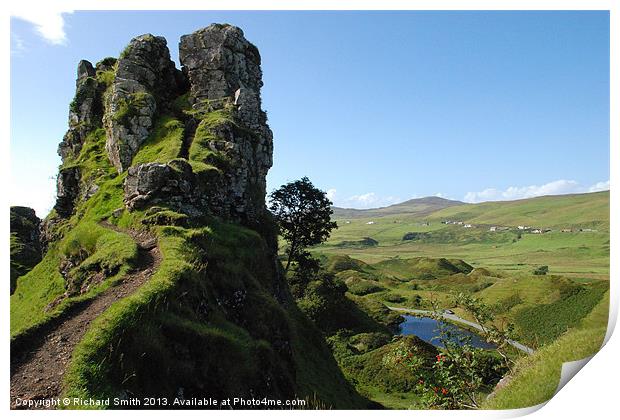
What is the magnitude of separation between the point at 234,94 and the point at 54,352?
107 ft

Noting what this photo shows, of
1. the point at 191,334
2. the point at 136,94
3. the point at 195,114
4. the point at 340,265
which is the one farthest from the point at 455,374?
the point at 340,265

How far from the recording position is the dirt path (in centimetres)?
987

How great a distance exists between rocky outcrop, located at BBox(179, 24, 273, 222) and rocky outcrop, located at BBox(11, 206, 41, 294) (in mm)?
32198

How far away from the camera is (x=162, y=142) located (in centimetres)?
3338

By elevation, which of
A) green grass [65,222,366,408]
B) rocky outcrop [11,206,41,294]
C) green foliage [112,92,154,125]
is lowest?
green grass [65,222,366,408]

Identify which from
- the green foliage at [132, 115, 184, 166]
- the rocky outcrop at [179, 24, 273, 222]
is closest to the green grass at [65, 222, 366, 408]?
the green foliage at [132, 115, 184, 166]

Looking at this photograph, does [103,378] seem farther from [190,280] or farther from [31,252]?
[31,252]

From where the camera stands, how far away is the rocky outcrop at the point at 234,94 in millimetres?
32938

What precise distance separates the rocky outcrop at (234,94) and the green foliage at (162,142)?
9.24 ft

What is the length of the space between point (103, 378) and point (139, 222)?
13111 mm

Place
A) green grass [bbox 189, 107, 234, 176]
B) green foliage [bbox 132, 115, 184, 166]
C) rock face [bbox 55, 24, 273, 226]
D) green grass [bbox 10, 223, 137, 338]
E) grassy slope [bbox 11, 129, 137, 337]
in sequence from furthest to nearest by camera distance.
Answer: green foliage [bbox 132, 115, 184, 166]
rock face [bbox 55, 24, 273, 226]
green grass [bbox 189, 107, 234, 176]
grassy slope [bbox 11, 129, 137, 337]
green grass [bbox 10, 223, 137, 338]

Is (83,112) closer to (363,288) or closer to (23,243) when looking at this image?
(23,243)

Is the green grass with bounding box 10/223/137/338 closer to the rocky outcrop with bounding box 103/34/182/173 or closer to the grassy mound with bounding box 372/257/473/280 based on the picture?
the rocky outcrop with bounding box 103/34/182/173

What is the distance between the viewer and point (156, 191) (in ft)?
75.7
